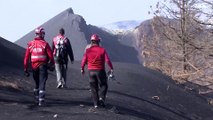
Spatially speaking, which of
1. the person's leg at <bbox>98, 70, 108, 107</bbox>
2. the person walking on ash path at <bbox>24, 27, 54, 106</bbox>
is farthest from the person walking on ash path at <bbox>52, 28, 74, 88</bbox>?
the person's leg at <bbox>98, 70, 108, 107</bbox>

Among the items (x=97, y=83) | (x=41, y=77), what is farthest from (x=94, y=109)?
(x=41, y=77)

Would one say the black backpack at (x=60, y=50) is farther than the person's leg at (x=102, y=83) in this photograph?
Yes

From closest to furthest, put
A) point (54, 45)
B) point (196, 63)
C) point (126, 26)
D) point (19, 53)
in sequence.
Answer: point (54, 45) → point (19, 53) → point (196, 63) → point (126, 26)

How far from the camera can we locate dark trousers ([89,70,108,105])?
1311 cm

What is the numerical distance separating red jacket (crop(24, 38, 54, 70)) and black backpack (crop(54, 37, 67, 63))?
3.98 meters

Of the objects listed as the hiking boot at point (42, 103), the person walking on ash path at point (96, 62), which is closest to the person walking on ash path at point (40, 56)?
the hiking boot at point (42, 103)

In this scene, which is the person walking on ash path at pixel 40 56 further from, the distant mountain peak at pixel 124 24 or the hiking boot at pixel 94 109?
the distant mountain peak at pixel 124 24

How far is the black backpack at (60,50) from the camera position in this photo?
17.0 meters

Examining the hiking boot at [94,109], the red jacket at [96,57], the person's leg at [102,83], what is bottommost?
the hiking boot at [94,109]

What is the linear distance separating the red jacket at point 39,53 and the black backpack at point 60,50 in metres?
3.98

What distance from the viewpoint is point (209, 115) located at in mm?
21406

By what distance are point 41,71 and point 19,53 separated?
474 inches

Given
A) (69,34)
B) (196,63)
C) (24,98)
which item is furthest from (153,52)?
(24,98)

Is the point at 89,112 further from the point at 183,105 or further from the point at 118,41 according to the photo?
the point at 118,41
